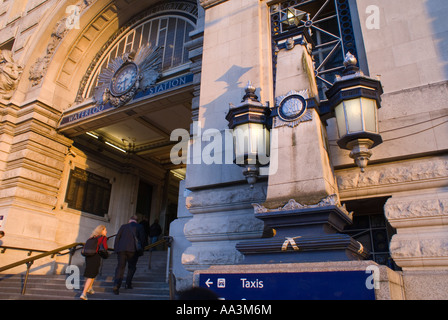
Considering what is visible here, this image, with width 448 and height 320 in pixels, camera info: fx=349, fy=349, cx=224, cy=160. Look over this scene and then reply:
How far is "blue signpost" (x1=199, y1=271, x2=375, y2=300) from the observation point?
136 inches

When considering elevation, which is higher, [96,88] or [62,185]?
[96,88]

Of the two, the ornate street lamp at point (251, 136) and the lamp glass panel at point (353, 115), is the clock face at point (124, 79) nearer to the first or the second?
the ornate street lamp at point (251, 136)

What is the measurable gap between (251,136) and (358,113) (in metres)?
1.60

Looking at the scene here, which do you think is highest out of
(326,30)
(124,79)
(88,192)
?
(124,79)

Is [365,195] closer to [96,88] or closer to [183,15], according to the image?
[183,15]

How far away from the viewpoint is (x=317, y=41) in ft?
26.2

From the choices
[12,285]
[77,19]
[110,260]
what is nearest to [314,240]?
[12,285]

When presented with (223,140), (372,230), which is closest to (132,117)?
(223,140)

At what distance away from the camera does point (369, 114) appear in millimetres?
4902

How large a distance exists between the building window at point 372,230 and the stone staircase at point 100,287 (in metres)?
3.86

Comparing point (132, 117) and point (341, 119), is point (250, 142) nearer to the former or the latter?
point (341, 119)

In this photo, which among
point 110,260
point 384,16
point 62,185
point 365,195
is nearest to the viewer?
point 365,195

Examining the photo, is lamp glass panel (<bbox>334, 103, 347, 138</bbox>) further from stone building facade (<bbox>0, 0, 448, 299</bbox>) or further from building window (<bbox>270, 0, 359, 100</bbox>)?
building window (<bbox>270, 0, 359, 100</bbox>)

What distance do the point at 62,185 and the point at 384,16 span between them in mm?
13461
